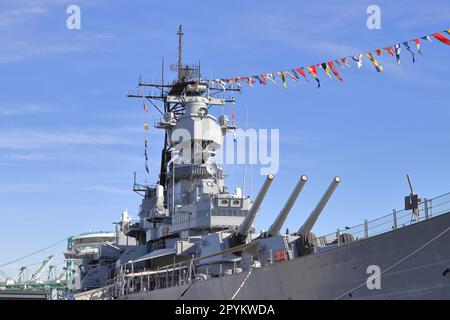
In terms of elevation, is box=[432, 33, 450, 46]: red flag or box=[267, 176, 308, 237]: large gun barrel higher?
box=[432, 33, 450, 46]: red flag

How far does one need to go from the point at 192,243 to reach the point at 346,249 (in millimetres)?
10352

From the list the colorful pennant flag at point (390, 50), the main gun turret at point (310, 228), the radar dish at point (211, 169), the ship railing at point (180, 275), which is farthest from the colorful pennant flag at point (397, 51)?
the radar dish at point (211, 169)

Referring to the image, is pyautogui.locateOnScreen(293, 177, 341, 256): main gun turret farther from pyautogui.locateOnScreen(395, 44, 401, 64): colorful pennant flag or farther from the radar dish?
the radar dish

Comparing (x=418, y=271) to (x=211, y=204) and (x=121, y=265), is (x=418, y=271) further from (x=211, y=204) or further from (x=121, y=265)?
(x=121, y=265)

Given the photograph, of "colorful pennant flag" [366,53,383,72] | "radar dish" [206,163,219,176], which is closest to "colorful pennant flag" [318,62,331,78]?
"colorful pennant flag" [366,53,383,72]

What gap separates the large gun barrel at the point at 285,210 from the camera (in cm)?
1672

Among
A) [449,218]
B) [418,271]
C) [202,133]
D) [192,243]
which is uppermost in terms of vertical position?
[202,133]

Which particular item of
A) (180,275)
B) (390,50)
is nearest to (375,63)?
(390,50)

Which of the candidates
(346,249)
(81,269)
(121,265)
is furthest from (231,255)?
(81,269)

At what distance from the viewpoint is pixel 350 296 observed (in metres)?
13.2

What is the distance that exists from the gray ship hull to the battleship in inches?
0.8

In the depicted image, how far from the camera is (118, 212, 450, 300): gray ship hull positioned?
1144 cm

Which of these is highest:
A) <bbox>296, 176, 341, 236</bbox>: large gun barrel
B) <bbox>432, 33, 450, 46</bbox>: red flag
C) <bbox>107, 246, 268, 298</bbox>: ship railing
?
<bbox>432, 33, 450, 46</bbox>: red flag
